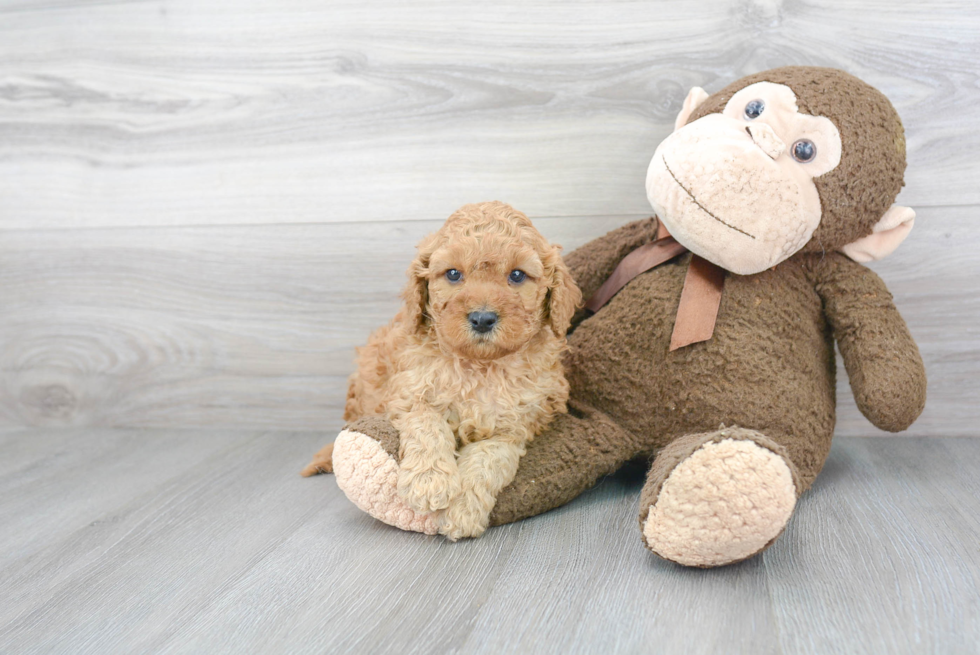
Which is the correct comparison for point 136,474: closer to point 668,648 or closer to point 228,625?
point 228,625

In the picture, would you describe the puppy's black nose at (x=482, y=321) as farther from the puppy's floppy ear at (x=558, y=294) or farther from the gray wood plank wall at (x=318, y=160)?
the gray wood plank wall at (x=318, y=160)

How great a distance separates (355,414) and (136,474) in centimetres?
48

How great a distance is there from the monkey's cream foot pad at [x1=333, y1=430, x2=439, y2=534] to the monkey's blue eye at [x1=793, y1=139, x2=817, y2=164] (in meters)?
0.73

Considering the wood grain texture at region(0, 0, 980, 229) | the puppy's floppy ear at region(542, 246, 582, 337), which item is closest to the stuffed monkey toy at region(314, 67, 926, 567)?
the puppy's floppy ear at region(542, 246, 582, 337)

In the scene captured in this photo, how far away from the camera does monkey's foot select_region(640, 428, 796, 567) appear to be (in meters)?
0.86

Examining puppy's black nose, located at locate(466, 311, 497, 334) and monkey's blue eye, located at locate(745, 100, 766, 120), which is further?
monkey's blue eye, located at locate(745, 100, 766, 120)

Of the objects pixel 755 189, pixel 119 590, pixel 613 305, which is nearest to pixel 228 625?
pixel 119 590

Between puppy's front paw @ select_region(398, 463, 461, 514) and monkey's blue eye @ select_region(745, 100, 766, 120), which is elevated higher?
monkey's blue eye @ select_region(745, 100, 766, 120)

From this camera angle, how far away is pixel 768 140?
1039 mm

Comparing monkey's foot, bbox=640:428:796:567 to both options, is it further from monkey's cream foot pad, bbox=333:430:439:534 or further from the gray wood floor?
monkey's cream foot pad, bbox=333:430:439:534

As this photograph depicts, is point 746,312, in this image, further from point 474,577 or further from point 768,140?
point 474,577

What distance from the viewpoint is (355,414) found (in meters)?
1.30

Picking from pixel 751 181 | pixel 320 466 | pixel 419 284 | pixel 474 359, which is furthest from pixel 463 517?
pixel 751 181

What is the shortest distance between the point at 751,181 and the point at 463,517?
62cm
